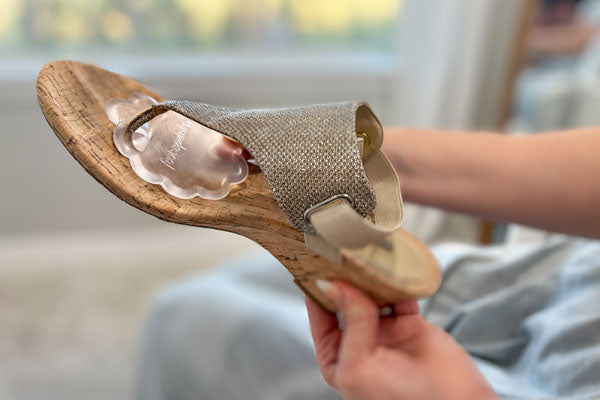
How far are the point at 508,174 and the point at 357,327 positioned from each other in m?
0.29

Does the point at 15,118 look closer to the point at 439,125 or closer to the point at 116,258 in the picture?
the point at 116,258

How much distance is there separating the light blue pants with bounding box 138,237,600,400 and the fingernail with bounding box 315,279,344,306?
18cm

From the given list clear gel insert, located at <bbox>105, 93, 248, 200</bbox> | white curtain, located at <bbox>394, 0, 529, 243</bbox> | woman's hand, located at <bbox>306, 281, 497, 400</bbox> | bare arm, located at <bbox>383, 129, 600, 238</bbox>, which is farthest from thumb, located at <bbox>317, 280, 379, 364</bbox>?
white curtain, located at <bbox>394, 0, 529, 243</bbox>

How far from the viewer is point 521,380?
0.44 metres

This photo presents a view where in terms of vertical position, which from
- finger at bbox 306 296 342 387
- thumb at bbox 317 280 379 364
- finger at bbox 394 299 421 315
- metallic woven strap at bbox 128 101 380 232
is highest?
metallic woven strap at bbox 128 101 380 232

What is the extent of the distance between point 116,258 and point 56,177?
0.95 feet

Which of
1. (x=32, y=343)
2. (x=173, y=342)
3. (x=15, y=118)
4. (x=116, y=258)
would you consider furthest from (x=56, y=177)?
(x=173, y=342)

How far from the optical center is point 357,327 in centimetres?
29

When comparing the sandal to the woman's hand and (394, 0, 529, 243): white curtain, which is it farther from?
(394, 0, 529, 243): white curtain

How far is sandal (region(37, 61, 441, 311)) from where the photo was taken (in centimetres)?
33

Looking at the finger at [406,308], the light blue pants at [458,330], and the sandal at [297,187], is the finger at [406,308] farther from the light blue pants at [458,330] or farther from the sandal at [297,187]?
the light blue pants at [458,330]

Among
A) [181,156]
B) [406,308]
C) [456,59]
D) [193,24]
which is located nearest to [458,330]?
[406,308]

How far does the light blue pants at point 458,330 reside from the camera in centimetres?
42

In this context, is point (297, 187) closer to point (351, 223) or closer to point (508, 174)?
point (351, 223)
